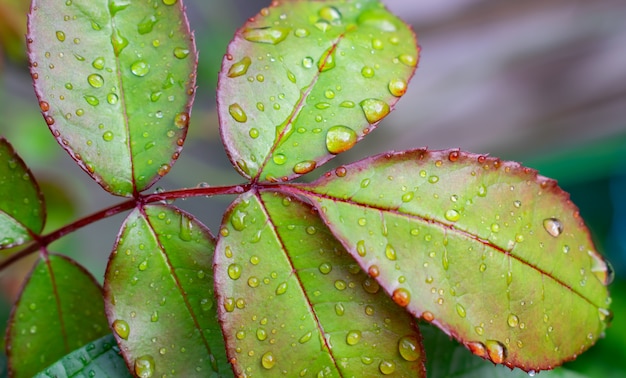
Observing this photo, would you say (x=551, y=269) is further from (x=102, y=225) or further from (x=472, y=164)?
(x=102, y=225)

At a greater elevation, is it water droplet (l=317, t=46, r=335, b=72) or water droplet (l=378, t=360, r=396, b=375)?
water droplet (l=317, t=46, r=335, b=72)

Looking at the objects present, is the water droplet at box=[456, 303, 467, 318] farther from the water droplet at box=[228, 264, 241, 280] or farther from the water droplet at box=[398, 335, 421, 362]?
the water droplet at box=[228, 264, 241, 280]

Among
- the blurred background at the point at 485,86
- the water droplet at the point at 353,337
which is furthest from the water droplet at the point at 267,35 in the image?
the blurred background at the point at 485,86

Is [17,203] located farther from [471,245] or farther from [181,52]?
[471,245]

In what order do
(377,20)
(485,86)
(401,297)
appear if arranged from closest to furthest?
(401,297), (377,20), (485,86)

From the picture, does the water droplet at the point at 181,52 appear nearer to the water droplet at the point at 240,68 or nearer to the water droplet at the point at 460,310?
the water droplet at the point at 240,68

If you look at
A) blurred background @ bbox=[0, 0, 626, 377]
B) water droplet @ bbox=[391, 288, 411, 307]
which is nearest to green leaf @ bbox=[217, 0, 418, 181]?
water droplet @ bbox=[391, 288, 411, 307]

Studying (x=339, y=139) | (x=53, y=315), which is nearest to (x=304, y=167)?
(x=339, y=139)
